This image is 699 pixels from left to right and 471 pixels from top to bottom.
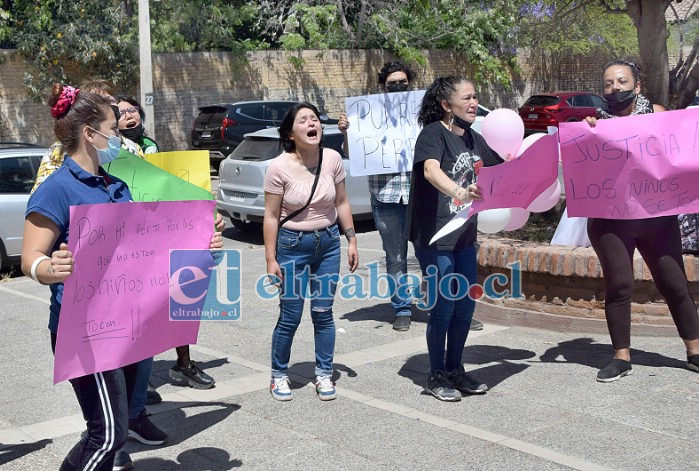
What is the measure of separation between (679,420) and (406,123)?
3483mm

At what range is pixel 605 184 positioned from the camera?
18.9 ft

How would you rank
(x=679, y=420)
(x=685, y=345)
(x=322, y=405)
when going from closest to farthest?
(x=679, y=420)
(x=322, y=405)
(x=685, y=345)

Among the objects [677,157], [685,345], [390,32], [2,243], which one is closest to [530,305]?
[685,345]

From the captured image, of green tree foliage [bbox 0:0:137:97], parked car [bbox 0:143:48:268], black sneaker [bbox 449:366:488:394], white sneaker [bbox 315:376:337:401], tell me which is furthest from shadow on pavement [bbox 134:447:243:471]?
green tree foliage [bbox 0:0:137:97]

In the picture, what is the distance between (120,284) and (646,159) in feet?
11.3

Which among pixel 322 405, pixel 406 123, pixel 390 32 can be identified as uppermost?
pixel 390 32

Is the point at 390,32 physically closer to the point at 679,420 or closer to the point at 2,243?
the point at 2,243

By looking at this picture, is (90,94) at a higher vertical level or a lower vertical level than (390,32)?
lower

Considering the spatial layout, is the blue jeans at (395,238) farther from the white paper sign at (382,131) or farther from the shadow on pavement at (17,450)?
the shadow on pavement at (17,450)

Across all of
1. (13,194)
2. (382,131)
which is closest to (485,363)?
(382,131)

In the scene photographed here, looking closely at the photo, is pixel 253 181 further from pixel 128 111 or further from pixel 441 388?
pixel 441 388

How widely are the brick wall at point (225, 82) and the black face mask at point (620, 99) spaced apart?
59.2 ft

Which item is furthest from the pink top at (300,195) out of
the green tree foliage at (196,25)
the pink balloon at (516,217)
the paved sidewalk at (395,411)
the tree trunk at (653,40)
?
the green tree foliage at (196,25)

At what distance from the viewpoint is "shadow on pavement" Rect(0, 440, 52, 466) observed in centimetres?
480
